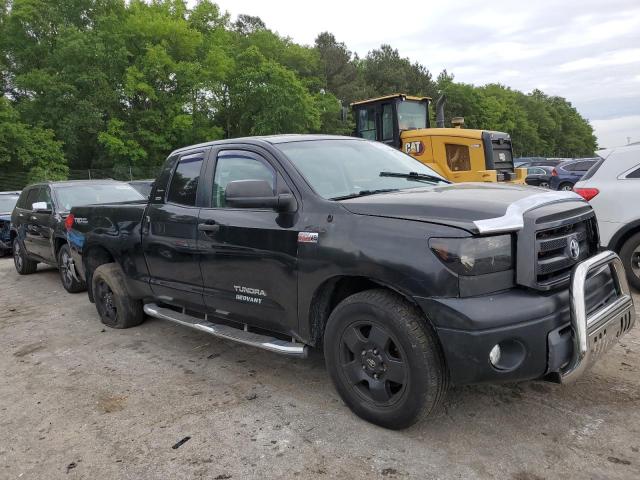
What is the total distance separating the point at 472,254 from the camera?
2783 millimetres

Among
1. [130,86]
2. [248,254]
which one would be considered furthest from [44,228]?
[130,86]

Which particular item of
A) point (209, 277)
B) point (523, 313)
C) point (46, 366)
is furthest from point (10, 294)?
point (523, 313)

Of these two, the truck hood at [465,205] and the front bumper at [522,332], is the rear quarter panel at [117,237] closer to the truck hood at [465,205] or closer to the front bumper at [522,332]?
the truck hood at [465,205]

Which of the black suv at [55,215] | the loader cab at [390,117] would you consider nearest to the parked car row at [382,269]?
the black suv at [55,215]

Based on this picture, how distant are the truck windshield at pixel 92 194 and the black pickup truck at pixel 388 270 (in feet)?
14.7

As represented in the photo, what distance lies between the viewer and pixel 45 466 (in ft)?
10.1

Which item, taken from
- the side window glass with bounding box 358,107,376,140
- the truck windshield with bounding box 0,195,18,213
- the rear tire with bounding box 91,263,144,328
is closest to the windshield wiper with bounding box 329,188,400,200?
the rear tire with bounding box 91,263,144,328

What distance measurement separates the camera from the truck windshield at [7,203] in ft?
41.9

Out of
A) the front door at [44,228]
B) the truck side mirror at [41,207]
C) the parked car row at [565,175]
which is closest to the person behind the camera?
the truck side mirror at [41,207]

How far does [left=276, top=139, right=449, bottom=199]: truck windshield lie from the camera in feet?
12.2

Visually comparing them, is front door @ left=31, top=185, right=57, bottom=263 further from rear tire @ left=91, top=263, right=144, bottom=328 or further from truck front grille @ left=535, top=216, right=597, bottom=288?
truck front grille @ left=535, top=216, right=597, bottom=288

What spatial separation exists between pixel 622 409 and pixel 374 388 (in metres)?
1.61

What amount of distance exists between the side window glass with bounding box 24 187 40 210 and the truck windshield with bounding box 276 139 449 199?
6.90m

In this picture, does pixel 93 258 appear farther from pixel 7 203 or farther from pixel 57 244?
pixel 7 203
